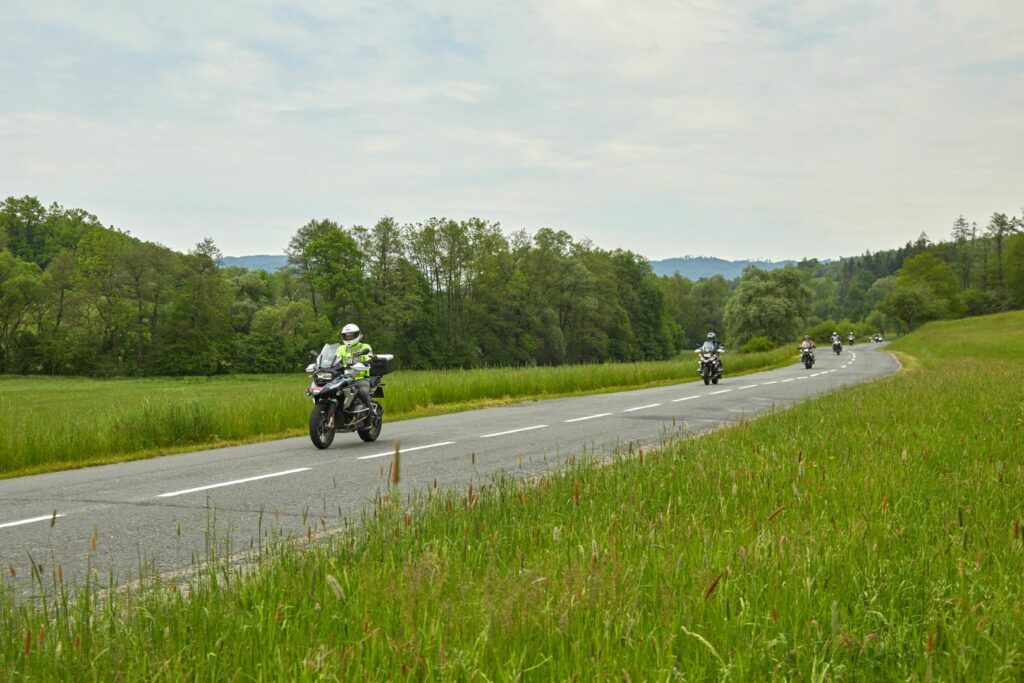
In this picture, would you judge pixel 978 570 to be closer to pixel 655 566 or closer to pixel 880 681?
pixel 880 681

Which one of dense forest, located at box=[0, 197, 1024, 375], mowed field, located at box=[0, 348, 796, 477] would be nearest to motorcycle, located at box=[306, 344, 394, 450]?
mowed field, located at box=[0, 348, 796, 477]

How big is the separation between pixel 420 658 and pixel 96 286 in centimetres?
7781

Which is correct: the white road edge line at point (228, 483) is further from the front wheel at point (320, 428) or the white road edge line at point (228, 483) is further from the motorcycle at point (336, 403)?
the motorcycle at point (336, 403)

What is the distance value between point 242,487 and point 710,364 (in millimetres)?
25413

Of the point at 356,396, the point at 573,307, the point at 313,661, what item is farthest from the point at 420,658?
the point at 573,307

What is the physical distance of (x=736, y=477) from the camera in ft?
22.1

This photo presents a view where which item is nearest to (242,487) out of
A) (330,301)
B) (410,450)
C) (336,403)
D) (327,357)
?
(410,450)

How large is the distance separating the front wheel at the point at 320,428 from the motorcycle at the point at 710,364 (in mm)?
21398

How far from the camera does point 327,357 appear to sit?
1339cm

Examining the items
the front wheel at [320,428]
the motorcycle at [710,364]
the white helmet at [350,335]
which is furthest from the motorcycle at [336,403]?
the motorcycle at [710,364]

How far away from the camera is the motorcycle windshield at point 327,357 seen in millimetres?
13269

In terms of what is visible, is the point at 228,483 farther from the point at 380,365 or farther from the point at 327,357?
the point at 380,365

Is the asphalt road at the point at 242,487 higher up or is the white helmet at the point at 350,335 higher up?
the white helmet at the point at 350,335

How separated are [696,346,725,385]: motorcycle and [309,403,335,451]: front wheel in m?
21.4
